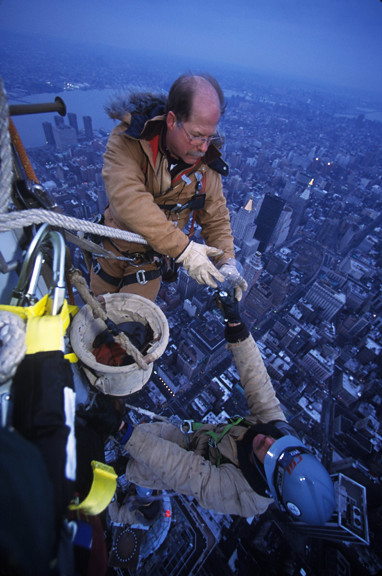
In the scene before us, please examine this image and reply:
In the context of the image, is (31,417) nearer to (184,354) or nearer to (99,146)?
(184,354)

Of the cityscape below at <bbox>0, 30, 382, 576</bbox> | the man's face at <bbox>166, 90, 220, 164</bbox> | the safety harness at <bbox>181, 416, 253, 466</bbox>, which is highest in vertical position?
the man's face at <bbox>166, 90, 220, 164</bbox>

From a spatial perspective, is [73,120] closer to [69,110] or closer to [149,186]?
[69,110]

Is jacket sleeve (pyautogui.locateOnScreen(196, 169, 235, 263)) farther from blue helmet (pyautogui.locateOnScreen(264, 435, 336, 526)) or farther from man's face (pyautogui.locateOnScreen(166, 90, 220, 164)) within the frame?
blue helmet (pyautogui.locateOnScreen(264, 435, 336, 526))

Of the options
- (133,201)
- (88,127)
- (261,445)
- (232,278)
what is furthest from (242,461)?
(88,127)

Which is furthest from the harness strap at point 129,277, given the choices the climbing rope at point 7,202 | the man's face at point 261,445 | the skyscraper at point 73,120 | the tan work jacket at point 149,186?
→ the skyscraper at point 73,120

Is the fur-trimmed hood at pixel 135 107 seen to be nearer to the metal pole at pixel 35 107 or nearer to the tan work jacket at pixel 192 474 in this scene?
the metal pole at pixel 35 107

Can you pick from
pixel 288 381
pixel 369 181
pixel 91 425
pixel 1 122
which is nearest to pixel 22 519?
pixel 1 122

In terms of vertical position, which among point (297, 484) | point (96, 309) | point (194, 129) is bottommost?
point (297, 484)

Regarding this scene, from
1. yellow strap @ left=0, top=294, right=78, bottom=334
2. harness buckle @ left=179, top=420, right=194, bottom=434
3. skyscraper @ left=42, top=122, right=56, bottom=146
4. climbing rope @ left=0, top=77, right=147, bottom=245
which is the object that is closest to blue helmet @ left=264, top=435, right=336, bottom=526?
harness buckle @ left=179, top=420, right=194, bottom=434
